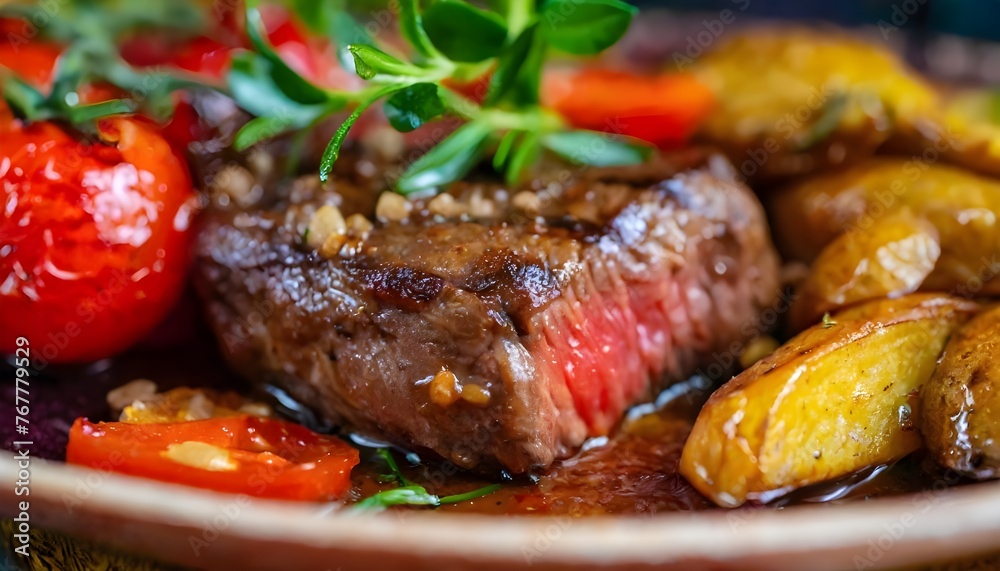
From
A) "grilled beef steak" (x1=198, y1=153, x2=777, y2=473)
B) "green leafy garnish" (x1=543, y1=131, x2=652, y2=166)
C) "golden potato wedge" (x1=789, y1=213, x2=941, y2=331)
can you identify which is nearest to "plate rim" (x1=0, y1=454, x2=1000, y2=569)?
"grilled beef steak" (x1=198, y1=153, x2=777, y2=473)

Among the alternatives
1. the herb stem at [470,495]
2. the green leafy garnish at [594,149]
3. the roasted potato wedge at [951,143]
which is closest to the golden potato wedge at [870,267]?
the roasted potato wedge at [951,143]

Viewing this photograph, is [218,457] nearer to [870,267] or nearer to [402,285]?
[402,285]

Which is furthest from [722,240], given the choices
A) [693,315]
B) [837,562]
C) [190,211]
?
[190,211]

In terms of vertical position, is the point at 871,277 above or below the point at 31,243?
below

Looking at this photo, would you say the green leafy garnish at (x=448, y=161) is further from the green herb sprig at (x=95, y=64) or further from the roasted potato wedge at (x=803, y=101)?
the roasted potato wedge at (x=803, y=101)

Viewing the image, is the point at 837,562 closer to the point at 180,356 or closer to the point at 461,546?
the point at 461,546

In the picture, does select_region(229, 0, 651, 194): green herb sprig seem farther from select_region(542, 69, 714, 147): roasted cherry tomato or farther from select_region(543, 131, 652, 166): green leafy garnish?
select_region(542, 69, 714, 147): roasted cherry tomato
